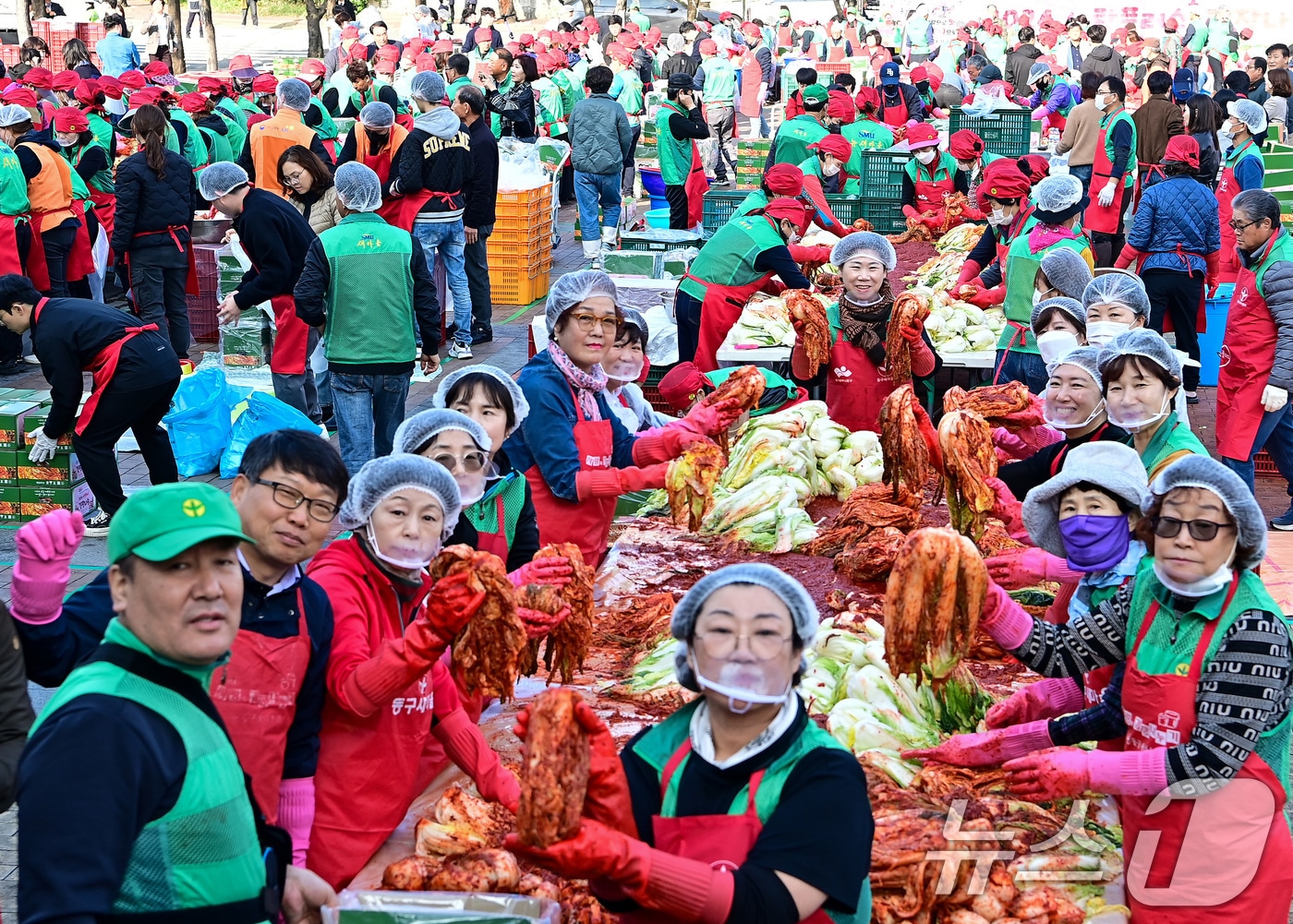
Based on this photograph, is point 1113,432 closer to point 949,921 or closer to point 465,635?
point 949,921

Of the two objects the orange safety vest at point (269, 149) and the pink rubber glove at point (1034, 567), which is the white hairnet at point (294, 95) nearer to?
the orange safety vest at point (269, 149)

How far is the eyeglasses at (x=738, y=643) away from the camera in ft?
9.02

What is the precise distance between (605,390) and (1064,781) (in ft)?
9.60

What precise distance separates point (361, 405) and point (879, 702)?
512cm

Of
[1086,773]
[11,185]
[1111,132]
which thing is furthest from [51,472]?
[1111,132]

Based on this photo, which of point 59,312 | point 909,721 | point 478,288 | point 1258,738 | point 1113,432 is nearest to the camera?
point 1258,738

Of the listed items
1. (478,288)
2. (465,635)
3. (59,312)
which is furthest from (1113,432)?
(478,288)

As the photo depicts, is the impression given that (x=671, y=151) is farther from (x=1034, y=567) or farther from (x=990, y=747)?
(x=990, y=747)

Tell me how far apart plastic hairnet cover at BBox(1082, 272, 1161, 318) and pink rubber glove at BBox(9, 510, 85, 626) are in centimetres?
483

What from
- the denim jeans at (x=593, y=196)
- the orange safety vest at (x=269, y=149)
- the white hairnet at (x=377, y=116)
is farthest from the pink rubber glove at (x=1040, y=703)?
the denim jeans at (x=593, y=196)

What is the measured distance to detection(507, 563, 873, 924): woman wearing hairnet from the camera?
2561mm

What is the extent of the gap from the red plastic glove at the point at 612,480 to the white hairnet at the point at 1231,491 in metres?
2.39

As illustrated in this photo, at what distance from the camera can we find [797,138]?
45.1 feet

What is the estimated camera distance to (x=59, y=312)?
24.6ft
